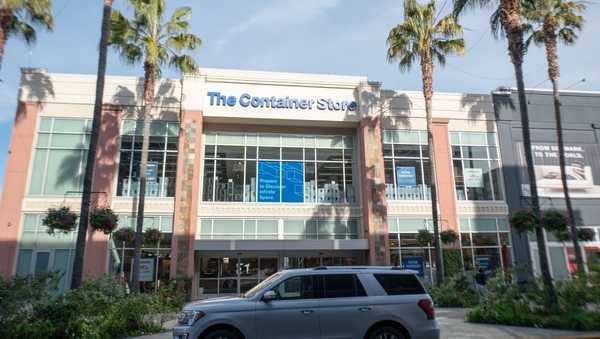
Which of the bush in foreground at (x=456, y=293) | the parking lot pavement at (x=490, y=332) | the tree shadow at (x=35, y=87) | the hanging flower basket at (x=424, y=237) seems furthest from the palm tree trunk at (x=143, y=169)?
the hanging flower basket at (x=424, y=237)

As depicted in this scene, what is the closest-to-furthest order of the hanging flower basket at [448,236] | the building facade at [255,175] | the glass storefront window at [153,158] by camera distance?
1. the building facade at [255,175]
2. the hanging flower basket at [448,236]
3. the glass storefront window at [153,158]

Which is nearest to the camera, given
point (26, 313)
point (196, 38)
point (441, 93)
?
point (26, 313)

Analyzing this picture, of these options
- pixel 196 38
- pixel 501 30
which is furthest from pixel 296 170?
pixel 501 30

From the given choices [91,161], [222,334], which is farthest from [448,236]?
[91,161]

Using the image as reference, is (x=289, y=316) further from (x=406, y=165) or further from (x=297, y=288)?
(x=406, y=165)

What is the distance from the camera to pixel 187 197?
21.0m

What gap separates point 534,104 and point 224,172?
20296 mm

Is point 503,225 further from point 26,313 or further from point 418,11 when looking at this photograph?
point 26,313

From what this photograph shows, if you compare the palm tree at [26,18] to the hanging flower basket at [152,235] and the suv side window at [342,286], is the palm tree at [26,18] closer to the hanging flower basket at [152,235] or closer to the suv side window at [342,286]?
the hanging flower basket at [152,235]

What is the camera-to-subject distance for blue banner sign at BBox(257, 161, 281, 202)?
74.1 feet

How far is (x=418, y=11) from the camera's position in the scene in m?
20.4

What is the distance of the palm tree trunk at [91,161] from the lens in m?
12.2

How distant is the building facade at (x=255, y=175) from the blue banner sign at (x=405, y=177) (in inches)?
2.5

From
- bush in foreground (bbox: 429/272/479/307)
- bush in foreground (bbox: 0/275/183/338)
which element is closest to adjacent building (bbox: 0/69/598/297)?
bush in foreground (bbox: 429/272/479/307)
